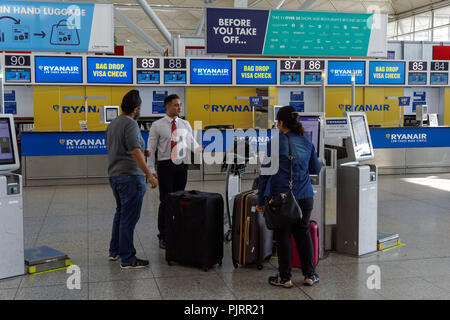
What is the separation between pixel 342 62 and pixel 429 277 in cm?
909

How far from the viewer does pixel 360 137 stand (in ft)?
16.1

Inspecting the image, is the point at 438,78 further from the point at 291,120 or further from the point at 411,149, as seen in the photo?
the point at 291,120

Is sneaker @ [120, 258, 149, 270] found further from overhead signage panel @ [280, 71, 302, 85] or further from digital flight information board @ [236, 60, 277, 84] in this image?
overhead signage panel @ [280, 71, 302, 85]

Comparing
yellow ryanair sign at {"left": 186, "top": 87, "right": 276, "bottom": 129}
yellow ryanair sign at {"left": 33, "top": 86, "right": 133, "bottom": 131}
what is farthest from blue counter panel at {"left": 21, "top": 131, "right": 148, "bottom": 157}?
yellow ryanair sign at {"left": 186, "top": 87, "right": 276, "bottom": 129}

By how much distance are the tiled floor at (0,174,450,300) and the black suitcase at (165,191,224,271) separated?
0.11 meters

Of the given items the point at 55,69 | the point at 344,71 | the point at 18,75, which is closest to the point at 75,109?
the point at 55,69

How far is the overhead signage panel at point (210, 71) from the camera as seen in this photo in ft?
38.6

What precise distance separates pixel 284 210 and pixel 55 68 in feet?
29.5

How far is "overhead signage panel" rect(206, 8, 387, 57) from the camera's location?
9.22 m

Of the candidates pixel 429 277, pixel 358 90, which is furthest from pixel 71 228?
pixel 358 90

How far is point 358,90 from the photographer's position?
1353 centimetres

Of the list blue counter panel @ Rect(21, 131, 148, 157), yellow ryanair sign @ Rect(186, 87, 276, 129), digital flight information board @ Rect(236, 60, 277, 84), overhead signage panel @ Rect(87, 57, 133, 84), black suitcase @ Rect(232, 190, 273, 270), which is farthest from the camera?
yellow ryanair sign @ Rect(186, 87, 276, 129)

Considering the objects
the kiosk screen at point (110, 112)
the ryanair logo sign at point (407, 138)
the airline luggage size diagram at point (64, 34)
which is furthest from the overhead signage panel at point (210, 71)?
the ryanair logo sign at point (407, 138)

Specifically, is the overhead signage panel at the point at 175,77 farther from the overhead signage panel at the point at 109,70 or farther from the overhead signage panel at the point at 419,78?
the overhead signage panel at the point at 419,78
